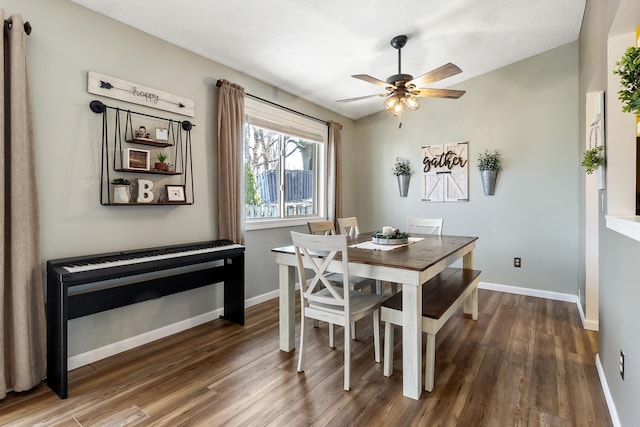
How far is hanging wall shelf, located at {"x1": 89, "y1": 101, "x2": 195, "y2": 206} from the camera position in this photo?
97.3 inches

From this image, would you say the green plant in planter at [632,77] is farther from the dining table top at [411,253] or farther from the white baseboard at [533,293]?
the white baseboard at [533,293]

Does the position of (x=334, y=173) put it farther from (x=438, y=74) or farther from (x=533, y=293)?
(x=533, y=293)

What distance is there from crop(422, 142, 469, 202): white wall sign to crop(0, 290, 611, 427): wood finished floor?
2076 mm

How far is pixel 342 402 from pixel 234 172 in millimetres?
2268

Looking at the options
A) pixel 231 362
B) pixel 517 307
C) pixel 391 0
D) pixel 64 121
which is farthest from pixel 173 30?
pixel 517 307

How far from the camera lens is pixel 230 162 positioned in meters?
3.22

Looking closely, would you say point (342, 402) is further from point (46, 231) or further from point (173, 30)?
point (173, 30)

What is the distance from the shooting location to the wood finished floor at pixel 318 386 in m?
1.80

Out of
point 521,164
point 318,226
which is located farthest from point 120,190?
point 521,164

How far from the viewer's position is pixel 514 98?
408 centimetres

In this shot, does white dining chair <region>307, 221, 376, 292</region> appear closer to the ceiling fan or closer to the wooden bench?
the wooden bench

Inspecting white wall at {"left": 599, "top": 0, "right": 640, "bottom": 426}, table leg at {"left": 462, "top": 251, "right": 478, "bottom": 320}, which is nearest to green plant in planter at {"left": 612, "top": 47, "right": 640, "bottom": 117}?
white wall at {"left": 599, "top": 0, "right": 640, "bottom": 426}

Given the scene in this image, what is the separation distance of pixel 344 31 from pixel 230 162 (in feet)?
5.33

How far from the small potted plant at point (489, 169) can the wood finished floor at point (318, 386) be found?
189 centimetres
